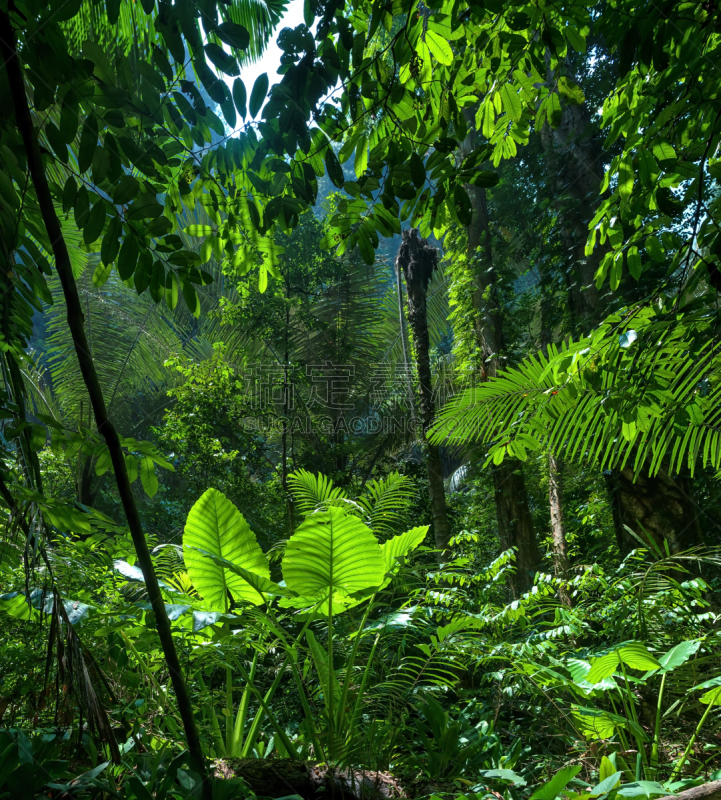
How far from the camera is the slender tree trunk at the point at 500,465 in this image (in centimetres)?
365

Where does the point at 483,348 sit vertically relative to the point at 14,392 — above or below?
above

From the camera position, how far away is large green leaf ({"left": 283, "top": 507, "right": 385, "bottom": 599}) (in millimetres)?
1274

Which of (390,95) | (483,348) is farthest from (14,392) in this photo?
(483,348)

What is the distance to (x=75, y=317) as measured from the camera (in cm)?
54

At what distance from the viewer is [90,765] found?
98 centimetres

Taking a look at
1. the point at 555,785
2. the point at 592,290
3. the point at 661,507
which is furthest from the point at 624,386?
the point at 592,290

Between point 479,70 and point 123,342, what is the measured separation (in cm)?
540

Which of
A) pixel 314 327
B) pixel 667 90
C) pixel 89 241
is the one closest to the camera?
pixel 89 241

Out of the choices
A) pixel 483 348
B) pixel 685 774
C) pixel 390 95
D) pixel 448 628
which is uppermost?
pixel 483 348

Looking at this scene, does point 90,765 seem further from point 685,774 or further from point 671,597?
point 671,597

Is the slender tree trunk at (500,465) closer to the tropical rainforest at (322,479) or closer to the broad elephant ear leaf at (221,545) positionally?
the tropical rainforest at (322,479)

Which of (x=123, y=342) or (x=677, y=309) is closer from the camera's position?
(x=677, y=309)

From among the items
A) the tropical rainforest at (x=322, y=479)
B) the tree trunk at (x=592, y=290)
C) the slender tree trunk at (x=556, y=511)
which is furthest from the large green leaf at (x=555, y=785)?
the slender tree trunk at (x=556, y=511)

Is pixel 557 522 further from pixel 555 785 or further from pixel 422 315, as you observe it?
pixel 555 785
